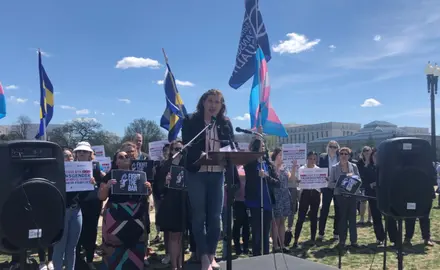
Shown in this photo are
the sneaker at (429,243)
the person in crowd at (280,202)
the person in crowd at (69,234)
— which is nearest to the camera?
the person in crowd at (69,234)

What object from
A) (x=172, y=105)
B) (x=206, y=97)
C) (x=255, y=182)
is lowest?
(x=255, y=182)

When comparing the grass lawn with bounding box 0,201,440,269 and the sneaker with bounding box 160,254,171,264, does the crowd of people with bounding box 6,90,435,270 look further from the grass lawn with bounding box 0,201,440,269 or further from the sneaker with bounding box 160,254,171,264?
the grass lawn with bounding box 0,201,440,269

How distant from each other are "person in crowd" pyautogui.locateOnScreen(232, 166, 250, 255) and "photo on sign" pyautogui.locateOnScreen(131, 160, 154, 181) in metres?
1.78

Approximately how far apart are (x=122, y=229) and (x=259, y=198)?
2247mm

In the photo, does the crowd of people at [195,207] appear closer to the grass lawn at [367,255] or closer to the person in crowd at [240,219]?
the person in crowd at [240,219]

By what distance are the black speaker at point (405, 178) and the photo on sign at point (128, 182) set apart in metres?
2.74

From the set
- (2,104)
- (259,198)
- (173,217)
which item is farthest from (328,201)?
(2,104)

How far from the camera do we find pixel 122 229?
4.57 m

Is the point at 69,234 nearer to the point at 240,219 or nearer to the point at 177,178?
the point at 177,178

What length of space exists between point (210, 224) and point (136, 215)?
3.49ft

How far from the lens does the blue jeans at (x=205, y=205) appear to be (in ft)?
13.2

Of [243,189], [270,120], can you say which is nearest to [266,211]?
[243,189]

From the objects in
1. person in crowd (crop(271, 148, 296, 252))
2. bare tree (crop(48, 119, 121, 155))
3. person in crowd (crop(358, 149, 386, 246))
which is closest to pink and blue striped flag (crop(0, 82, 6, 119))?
person in crowd (crop(271, 148, 296, 252))

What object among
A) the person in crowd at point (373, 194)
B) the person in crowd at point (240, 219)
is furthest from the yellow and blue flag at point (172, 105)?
the person in crowd at point (373, 194)
